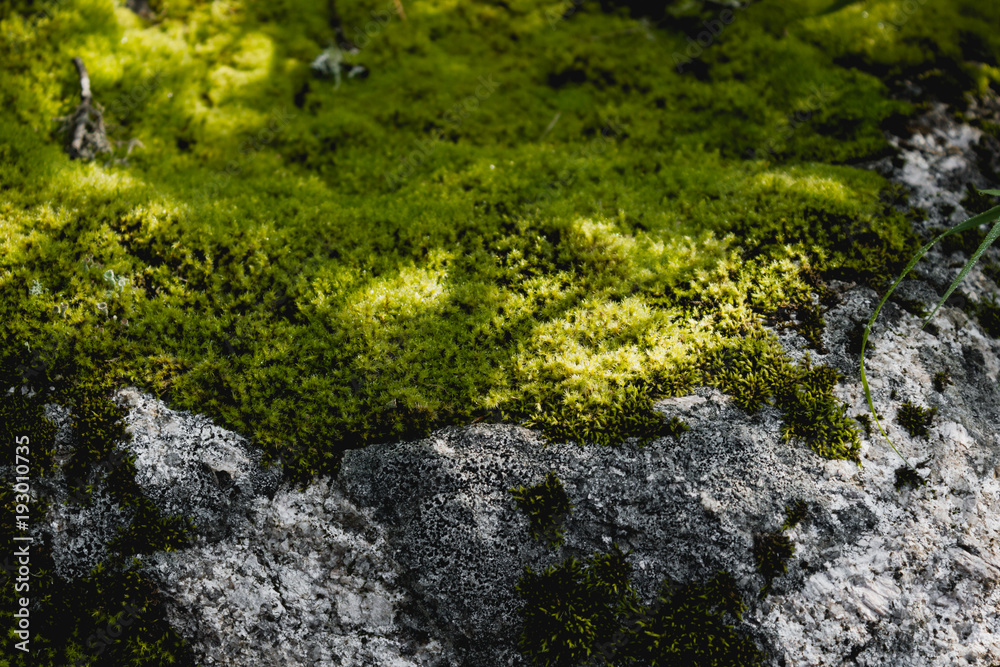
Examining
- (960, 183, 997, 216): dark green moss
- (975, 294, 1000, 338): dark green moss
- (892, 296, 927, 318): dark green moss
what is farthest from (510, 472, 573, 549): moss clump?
(960, 183, 997, 216): dark green moss

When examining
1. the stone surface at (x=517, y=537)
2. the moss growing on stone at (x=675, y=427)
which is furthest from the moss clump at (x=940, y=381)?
the moss growing on stone at (x=675, y=427)

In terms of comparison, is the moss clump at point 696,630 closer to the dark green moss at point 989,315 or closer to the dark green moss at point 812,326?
the dark green moss at point 812,326

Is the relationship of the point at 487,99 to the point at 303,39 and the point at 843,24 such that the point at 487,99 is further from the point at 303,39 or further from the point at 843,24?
the point at 843,24

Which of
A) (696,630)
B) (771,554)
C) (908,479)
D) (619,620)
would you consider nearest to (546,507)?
(619,620)

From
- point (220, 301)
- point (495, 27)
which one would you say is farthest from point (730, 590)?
point (495, 27)

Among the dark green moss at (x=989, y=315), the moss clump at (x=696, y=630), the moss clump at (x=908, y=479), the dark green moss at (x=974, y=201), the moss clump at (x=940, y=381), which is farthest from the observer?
the dark green moss at (x=974, y=201)

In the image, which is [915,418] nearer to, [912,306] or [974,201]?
[912,306]

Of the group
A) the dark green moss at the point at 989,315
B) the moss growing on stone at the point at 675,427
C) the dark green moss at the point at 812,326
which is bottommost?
the moss growing on stone at the point at 675,427
